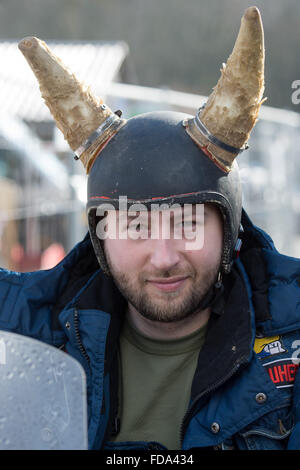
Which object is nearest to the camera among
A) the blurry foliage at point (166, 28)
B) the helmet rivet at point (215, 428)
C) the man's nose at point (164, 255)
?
the helmet rivet at point (215, 428)

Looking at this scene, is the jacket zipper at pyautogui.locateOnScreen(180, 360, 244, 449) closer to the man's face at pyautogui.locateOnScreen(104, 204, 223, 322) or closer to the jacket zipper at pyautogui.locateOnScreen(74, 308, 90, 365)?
the man's face at pyautogui.locateOnScreen(104, 204, 223, 322)

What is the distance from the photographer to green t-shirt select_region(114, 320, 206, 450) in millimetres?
2051

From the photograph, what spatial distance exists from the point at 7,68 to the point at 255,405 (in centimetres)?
1174

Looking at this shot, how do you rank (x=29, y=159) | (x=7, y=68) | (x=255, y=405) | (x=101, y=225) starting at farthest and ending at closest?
(x=7, y=68) → (x=29, y=159) → (x=101, y=225) → (x=255, y=405)

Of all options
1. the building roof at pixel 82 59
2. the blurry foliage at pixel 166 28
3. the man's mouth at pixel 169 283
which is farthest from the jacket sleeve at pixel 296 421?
the blurry foliage at pixel 166 28

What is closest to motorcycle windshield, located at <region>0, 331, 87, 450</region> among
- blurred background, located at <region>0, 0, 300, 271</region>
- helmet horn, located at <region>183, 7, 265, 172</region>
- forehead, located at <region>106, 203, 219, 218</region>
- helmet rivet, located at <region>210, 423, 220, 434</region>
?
helmet rivet, located at <region>210, 423, 220, 434</region>

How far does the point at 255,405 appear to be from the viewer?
1893 millimetres

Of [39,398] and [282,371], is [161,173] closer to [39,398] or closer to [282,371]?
[282,371]

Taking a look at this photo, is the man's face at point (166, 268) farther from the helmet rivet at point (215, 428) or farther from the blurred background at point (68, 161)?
the blurred background at point (68, 161)

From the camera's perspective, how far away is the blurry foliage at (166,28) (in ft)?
177

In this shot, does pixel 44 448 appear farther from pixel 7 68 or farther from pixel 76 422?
pixel 7 68

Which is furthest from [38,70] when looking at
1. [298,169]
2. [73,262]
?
[298,169]

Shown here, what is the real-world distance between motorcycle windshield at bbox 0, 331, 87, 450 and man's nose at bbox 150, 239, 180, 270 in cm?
82

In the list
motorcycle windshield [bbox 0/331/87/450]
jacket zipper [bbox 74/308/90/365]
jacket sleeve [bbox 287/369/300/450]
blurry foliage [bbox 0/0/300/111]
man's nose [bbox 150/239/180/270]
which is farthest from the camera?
blurry foliage [bbox 0/0/300/111]
